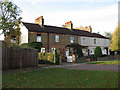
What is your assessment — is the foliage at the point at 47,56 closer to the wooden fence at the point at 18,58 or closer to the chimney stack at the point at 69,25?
the wooden fence at the point at 18,58

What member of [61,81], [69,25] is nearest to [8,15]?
[61,81]

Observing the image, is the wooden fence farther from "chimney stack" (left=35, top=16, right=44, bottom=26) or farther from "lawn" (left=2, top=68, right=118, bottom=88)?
"chimney stack" (left=35, top=16, right=44, bottom=26)

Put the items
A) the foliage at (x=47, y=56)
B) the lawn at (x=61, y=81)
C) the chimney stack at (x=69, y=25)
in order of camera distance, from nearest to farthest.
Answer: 1. the lawn at (x=61, y=81)
2. the foliage at (x=47, y=56)
3. the chimney stack at (x=69, y=25)

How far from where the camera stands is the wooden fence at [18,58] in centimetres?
1375

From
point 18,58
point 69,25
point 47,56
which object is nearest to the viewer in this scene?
point 18,58

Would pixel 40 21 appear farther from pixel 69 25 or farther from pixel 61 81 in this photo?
pixel 61 81

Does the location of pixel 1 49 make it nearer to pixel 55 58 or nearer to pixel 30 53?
pixel 30 53

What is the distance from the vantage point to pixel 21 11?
1717cm

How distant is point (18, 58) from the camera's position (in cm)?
1509

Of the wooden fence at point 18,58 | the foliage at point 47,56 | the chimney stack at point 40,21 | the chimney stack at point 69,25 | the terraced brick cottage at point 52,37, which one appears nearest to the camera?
the wooden fence at point 18,58

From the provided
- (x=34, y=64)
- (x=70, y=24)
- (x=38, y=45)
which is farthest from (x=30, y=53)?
(x=70, y=24)

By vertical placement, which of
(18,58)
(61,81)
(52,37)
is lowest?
(61,81)

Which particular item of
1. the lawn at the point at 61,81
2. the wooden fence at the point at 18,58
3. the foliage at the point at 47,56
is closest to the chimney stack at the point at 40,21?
the foliage at the point at 47,56

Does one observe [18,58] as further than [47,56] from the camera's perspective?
No
